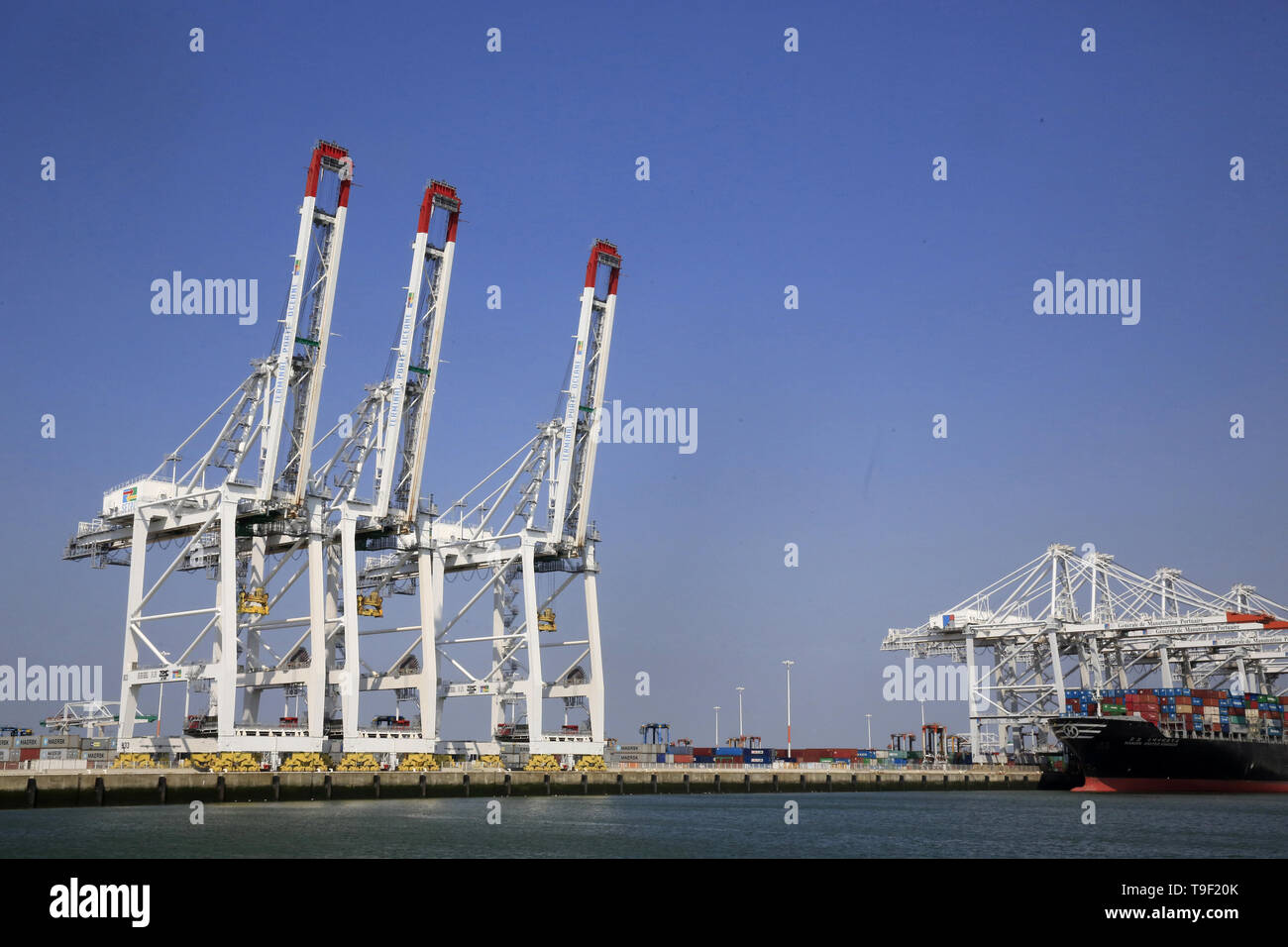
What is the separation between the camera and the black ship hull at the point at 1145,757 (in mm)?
69375

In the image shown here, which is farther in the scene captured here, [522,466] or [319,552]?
[522,466]

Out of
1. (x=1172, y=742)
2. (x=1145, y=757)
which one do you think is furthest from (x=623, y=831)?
(x=1172, y=742)

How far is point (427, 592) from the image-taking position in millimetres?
62188

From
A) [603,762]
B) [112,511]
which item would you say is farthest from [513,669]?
[112,511]

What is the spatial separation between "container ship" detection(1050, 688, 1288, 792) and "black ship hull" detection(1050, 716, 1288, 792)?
2.3 inches

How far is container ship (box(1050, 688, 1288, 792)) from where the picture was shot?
69.6m

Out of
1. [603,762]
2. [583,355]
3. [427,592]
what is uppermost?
[583,355]

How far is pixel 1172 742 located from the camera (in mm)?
70062

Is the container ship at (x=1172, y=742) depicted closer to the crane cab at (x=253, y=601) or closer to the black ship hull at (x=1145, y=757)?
the black ship hull at (x=1145, y=757)

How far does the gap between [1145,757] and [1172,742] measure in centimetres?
204

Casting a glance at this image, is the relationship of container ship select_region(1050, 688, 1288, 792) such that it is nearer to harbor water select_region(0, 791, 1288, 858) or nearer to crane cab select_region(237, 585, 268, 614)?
harbor water select_region(0, 791, 1288, 858)

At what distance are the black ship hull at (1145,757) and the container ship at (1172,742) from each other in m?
0.06
